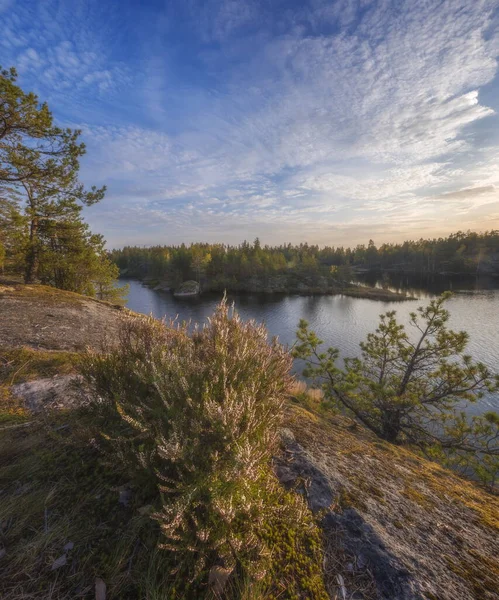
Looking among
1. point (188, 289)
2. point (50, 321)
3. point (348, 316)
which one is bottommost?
point (188, 289)

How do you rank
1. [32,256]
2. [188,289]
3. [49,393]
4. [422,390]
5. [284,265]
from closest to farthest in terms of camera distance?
[49,393] → [422,390] → [32,256] → [188,289] → [284,265]

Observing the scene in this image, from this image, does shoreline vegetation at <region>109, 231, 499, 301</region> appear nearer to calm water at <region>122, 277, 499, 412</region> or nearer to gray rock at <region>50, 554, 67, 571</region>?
calm water at <region>122, 277, 499, 412</region>

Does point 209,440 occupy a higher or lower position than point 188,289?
higher

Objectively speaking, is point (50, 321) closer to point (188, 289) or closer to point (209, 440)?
point (209, 440)

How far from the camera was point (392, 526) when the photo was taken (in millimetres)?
2174

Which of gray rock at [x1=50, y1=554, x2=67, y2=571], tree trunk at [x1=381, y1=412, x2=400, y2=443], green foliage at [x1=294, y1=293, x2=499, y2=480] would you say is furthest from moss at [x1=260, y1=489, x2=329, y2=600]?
tree trunk at [x1=381, y1=412, x2=400, y2=443]

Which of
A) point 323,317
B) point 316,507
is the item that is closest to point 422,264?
point 323,317

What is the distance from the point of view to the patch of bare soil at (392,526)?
1.75 metres

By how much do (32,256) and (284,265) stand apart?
75429 mm

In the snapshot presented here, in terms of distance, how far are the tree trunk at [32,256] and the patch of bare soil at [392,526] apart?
2129 cm

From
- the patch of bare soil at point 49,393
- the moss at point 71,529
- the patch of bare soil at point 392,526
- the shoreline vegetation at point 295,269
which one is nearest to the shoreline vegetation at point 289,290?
the shoreline vegetation at point 295,269

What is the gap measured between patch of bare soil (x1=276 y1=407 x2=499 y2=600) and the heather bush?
29cm

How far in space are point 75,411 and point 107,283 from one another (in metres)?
27.3

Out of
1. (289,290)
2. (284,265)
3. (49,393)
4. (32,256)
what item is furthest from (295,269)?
(49,393)
